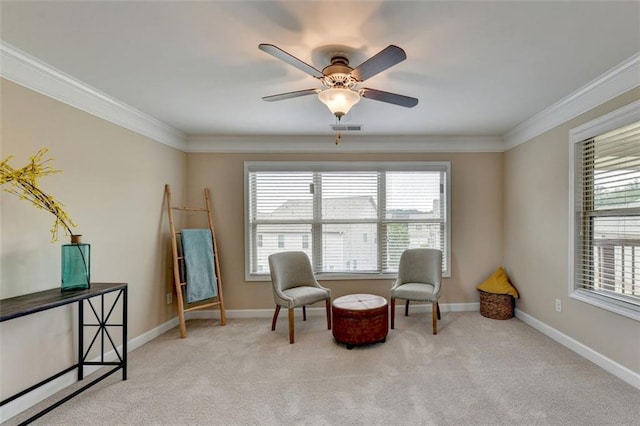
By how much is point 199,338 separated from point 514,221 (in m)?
4.09

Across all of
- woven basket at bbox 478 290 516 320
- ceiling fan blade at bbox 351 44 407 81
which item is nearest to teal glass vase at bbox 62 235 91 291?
ceiling fan blade at bbox 351 44 407 81

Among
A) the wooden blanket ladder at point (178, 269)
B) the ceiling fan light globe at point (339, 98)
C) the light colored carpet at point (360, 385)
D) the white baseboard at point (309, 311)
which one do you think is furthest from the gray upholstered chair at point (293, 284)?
the ceiling fan light globe at point (339, 98)

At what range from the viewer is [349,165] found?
14.2ft

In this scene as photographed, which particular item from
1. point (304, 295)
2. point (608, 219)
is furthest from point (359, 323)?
point (608, 219)

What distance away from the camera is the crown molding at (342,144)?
4.21 m

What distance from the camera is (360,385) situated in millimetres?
2451

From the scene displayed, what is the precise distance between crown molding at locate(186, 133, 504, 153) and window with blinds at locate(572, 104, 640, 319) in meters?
1.39

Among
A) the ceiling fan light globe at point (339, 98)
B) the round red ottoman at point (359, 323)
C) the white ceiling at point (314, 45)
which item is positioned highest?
the white ceiling at point (314, 45)

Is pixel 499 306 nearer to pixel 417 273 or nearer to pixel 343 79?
pixel 417 273

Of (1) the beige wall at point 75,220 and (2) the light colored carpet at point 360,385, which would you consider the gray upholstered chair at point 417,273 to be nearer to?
(2) the light colored carpet at point 360,385

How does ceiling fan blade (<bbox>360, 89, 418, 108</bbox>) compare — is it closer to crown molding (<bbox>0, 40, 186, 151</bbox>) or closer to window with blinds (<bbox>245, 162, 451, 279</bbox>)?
window with blinds (<bbox>245, 162, 451, 279</bbox>)

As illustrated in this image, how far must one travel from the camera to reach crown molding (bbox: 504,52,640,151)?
2.34 meters

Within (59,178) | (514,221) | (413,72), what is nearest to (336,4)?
(413,72)

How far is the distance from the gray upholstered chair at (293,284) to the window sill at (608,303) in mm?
2452
